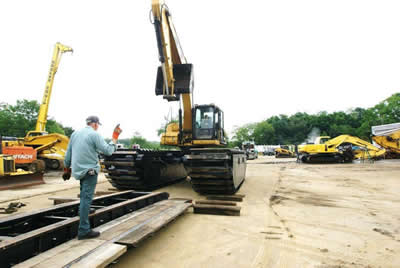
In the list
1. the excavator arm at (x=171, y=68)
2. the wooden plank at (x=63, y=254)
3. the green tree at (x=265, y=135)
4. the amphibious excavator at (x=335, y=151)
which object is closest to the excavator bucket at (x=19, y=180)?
the excavator arm at (x=171, y=68)

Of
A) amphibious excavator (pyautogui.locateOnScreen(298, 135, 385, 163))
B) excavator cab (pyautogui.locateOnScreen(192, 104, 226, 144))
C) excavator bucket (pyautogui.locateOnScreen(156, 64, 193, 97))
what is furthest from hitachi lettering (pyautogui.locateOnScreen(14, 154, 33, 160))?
amphibious excavator (pyautogui.locateOnScreen(298, 135, 385, 163))

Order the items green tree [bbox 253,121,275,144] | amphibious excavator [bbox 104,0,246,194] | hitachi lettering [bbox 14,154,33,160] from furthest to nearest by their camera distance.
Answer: green tree [bbox 253,121,275,144], hitachi lettering [bbox 14,154,33,160], amphibious excavator [bbox 104,0,246,194]

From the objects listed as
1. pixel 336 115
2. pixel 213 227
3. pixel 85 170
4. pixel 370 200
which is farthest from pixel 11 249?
pixel 336 115

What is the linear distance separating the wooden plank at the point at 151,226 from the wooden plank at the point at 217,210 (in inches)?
15.2

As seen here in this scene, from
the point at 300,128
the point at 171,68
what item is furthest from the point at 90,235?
the point at 300,128

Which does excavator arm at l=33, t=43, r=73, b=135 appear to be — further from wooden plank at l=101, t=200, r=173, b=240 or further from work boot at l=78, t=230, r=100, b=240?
work boot at l=78, t=230, r=100, b=240

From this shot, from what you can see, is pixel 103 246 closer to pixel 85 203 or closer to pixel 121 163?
pixel 85 203

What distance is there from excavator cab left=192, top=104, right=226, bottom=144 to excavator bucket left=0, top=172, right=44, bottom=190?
6.72 metres

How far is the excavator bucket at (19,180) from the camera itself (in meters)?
9.14

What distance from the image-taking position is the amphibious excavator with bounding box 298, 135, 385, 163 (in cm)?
2039

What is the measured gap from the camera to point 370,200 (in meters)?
6.75

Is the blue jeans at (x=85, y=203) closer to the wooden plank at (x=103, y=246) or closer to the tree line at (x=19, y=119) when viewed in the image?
the wooden plank at (x=103, y=246)

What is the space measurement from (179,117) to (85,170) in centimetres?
559

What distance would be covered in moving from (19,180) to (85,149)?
8499 millimetres
